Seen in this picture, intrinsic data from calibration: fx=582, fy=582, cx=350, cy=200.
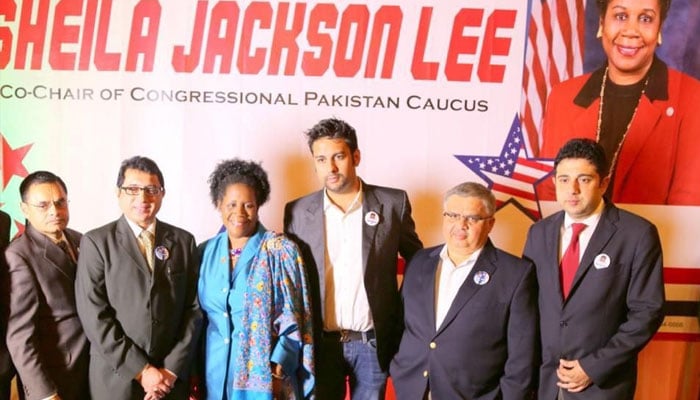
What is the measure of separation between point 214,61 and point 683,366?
10.6 feet

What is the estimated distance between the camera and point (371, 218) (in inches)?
103

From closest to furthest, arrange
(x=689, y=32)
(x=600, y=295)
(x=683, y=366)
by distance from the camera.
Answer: (x=600, y=295)
(x=689, y=32)
(x=683, y=366)

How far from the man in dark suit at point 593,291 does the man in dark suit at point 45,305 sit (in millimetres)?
2026

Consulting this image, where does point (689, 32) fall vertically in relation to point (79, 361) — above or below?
above

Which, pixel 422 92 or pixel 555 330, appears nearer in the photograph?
pixel 555 330

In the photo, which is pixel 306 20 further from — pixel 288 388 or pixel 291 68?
pixel 288 388

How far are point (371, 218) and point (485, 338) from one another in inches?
28.1

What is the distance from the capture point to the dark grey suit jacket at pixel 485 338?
2.31 m

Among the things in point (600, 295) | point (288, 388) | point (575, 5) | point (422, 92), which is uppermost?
point (575, 5)

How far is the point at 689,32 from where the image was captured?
3193 millimetres

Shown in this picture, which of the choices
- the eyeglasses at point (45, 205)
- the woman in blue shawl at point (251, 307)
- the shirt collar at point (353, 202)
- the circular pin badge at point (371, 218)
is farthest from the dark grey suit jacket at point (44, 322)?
the circular pin badge at point (371, 218)

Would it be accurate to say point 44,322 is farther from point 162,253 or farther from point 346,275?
point 346,275

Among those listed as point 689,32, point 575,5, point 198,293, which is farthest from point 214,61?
point 689,32

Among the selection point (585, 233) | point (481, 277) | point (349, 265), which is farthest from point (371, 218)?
point (585, 233)
